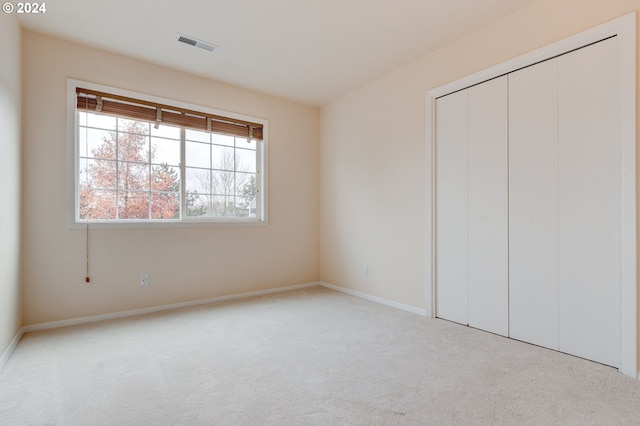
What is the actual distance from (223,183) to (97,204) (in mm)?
1303

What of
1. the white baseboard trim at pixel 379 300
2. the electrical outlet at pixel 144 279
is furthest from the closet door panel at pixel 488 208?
the electrical outlet at pixel 144 279

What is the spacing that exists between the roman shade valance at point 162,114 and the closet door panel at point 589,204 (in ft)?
10.5

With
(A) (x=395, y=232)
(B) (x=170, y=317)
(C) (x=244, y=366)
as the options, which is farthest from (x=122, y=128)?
(A) (x=395, y=232)

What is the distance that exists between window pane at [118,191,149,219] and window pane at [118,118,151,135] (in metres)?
0.65

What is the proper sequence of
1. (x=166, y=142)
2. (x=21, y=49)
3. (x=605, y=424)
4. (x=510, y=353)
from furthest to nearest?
(x=166, y=142) → (x=21, y=49) → (x=510, y=353) → (x=605, y=424)

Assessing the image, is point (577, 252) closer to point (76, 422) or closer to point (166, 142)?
point (76, 422)

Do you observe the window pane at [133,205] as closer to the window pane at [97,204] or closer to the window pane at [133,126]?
the window pane at [97,204]

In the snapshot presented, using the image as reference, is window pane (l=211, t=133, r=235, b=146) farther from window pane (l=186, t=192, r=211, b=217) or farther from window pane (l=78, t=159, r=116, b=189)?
window pane (l=78, t=159, r=116, b=189)

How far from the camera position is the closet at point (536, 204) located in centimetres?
216

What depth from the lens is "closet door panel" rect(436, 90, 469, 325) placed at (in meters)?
2.99

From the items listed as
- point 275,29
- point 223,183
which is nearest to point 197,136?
point 223,183

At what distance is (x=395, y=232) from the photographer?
360 cm

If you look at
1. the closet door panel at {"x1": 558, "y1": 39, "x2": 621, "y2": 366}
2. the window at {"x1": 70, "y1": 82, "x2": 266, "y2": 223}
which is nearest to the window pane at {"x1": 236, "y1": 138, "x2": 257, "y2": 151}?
the window at {"x1": 70, "y1": 82, "x2": 266, "y2": 223}

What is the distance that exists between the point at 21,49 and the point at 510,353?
4.59 m
